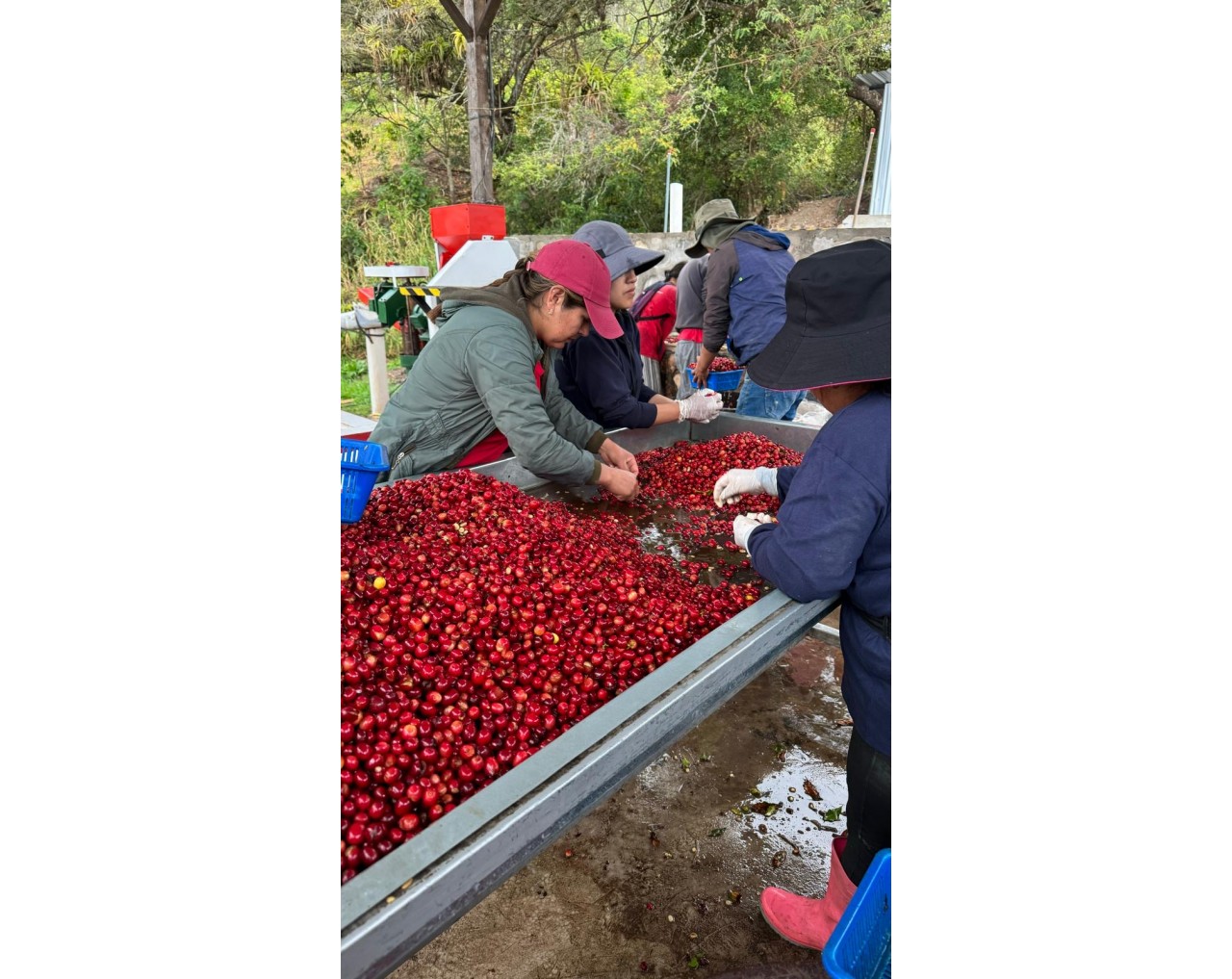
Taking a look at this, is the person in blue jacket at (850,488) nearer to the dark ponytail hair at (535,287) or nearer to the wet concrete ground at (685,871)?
the wet concrete ground at (685,871)

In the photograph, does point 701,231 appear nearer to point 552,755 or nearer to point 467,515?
point 467,515

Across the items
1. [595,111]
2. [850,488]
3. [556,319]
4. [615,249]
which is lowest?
[850,488]

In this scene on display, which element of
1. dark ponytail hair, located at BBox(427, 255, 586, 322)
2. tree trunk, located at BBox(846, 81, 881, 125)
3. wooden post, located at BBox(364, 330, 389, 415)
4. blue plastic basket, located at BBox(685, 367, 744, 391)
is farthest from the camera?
tree trunk, located at BBox(846, 81, 881, 125)

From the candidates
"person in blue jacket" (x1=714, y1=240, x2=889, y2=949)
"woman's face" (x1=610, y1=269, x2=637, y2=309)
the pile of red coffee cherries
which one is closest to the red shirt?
"woman's face" (x1=610, y1=269, x2=637, y2=309)

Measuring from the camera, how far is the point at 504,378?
328cm

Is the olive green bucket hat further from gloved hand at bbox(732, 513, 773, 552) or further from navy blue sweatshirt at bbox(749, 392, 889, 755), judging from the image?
navy blue sweatshirt at bbox(749, 392, 889, 755)

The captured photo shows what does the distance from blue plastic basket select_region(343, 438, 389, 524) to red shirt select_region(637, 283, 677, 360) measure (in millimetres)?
5468

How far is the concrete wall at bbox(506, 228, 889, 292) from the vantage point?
27.4ft

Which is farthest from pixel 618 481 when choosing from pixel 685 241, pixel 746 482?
→ pixel 685 241

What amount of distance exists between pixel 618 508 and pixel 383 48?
18.8 meters

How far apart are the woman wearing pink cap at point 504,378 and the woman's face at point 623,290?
29.4 inches

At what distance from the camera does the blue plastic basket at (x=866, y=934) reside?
5.48ft

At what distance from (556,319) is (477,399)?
530mm

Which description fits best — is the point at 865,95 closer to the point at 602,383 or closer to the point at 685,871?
the point at 602,383
